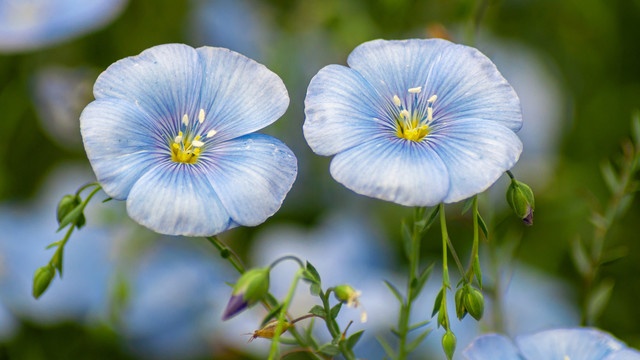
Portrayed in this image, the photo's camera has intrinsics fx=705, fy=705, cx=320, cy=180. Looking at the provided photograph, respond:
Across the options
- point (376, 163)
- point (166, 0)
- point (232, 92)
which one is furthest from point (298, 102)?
point (376, 163)

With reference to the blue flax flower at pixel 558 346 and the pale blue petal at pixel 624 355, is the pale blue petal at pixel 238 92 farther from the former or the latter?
the pale blue petal at pixel 624 355

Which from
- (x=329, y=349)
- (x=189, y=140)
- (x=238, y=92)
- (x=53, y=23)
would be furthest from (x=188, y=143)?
(x=53, y=23)

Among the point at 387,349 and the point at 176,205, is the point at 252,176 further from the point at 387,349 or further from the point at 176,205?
the point at 387,349

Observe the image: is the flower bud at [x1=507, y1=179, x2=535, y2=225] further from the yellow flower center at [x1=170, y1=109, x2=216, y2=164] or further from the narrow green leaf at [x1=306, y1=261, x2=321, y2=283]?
the yellow flower center at [x1=170, y1=109, x2=216, y2=164]

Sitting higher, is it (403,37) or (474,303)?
(474,303)

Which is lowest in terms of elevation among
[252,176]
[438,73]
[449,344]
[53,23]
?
[53,23]

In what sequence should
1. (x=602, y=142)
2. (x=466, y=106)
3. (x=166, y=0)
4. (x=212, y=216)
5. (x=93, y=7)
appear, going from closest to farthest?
(x=212, y=216) < (x=466, y=106) < (x=93, y=7) < (x=602, y=142) < (x=166, y=0)

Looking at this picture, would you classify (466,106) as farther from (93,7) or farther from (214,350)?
(93,7)
